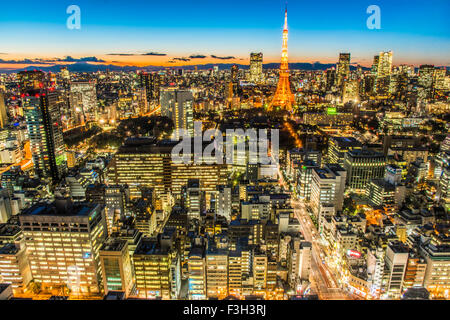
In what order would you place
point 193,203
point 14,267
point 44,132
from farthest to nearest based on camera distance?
point 44,132, point 193,203, point 14,267

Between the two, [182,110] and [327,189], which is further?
[182,110]

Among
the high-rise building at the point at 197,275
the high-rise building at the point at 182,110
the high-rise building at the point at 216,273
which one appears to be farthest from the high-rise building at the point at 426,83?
the high-rise building at the point at 197,275

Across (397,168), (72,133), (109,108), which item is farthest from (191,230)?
(109,108)

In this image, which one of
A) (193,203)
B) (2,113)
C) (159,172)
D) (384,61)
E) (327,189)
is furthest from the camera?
(2,113)

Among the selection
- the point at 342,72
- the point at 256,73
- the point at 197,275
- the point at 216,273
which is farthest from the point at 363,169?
the point at 256,73

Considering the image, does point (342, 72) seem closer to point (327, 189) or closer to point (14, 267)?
point (327, 189)

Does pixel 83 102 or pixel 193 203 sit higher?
pixel 83 102

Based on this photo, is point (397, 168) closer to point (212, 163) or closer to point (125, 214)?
point (212, 163)

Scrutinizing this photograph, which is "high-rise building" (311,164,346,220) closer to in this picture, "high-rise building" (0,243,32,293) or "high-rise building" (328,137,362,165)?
"high-rise building" (328,137,362,165)
